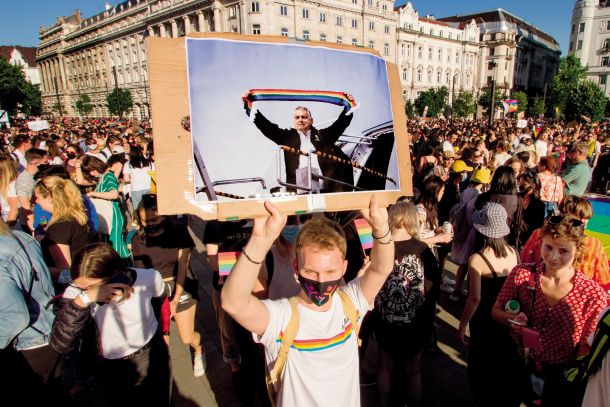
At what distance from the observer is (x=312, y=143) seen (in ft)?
5.89

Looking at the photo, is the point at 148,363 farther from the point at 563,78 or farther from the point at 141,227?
the point at 563,78

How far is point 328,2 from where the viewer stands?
49719mm

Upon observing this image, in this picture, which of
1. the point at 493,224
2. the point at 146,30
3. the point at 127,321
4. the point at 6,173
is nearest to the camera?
the point at 127,321

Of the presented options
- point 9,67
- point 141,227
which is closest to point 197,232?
point 141,227

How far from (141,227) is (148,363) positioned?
52.4 inches

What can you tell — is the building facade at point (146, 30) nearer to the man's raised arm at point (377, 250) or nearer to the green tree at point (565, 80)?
the green tree at point (565, 80)

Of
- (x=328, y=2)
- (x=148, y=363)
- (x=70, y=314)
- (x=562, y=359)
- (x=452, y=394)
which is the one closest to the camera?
(x=70, y=314)

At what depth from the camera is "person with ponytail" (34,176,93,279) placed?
3326 millimetres

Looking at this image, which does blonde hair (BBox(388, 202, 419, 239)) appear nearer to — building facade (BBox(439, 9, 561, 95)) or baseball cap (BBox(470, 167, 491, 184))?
baseball cap (BBox(470, 167, 491, 184))

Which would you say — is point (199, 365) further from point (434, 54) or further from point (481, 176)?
point (434, 54)

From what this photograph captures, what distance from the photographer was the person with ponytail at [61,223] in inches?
131

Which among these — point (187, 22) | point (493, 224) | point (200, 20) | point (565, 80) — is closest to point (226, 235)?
point (493, 224)

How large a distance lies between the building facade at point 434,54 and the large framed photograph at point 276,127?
211ft

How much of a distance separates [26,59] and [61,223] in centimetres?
12764
